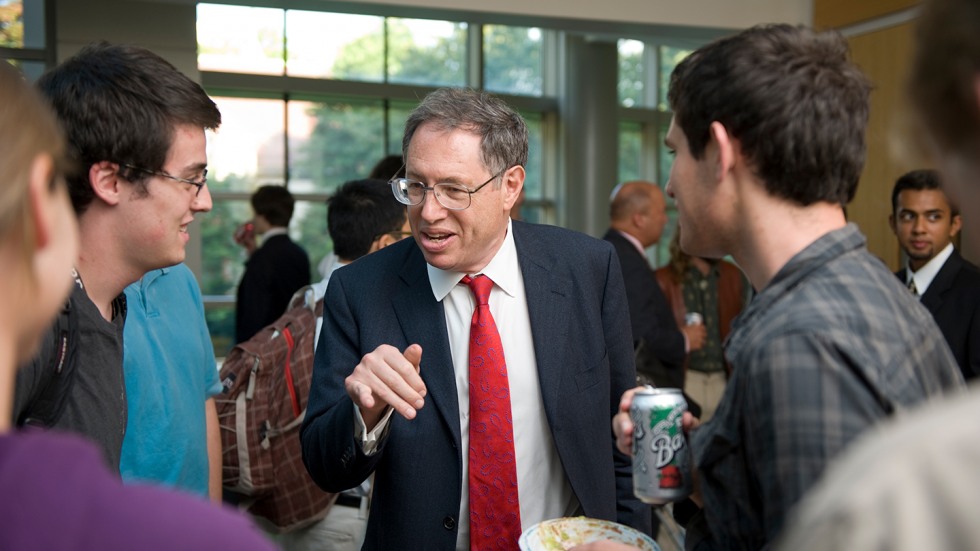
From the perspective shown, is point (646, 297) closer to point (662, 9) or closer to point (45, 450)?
point (662, 9)

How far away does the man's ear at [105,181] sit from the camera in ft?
6.06

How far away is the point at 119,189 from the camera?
1881 mm

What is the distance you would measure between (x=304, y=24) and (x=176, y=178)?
29.4 ft

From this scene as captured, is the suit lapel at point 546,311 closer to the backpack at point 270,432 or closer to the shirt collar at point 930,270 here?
the backpack at point 270,432

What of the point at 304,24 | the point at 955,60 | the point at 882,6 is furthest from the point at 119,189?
the point at 304,24

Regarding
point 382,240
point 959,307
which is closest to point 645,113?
point 959,307

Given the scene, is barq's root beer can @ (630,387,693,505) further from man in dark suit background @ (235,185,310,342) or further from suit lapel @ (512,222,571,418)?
man in dark suit background @ (235,185,310,342)

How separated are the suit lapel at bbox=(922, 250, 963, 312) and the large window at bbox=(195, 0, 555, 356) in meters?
6.59

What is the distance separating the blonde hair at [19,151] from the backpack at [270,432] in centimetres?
221

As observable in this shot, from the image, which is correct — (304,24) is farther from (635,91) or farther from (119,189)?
(119,189)

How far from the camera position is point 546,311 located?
7.32ft

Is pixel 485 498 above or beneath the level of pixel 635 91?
beneath

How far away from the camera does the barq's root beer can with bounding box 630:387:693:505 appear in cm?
139

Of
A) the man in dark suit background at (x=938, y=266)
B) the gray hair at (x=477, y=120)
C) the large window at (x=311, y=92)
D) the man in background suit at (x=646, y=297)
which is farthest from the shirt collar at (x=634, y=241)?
the large window at (x=311, y=92)
